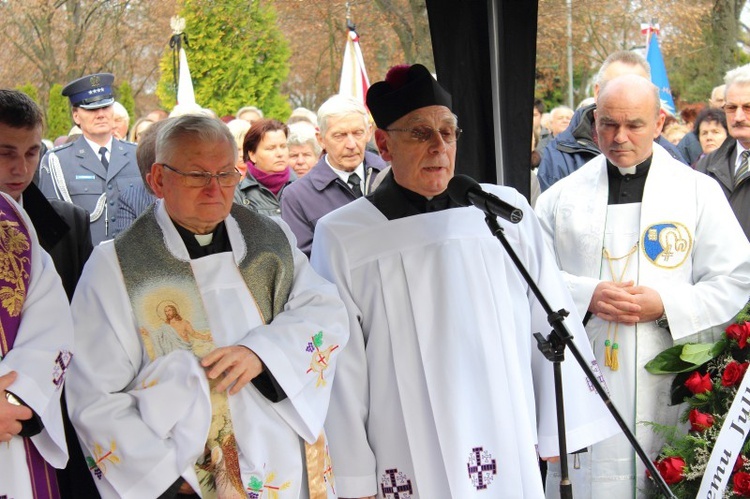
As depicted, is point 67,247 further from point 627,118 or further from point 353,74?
point 353,74

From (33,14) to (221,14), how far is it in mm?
910

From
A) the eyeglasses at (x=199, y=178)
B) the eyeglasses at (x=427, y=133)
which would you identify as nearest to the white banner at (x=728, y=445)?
the eyeglasses at (x=427, y=133)

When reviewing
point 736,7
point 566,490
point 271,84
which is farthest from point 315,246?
point 736,7

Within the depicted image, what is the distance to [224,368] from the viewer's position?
122 inches

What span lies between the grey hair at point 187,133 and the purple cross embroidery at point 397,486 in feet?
4.28

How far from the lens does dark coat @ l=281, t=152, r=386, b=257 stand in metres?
5.19

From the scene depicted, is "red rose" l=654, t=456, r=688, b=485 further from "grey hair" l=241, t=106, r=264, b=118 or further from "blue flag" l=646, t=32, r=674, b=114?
"blue flag" l=646, t=32, r=674, b=114

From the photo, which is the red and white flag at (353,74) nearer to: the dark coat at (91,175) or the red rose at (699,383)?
the dark coat at (91,175)

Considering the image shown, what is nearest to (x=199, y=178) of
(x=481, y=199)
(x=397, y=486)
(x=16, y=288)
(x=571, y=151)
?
(x=16, y=288)

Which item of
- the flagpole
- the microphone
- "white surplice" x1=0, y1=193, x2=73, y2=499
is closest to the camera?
the microphone

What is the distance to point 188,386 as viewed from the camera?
3.09 metres

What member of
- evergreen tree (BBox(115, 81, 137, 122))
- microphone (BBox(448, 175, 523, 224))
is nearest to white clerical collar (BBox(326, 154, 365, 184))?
microphone (BBox(448, 175, 523, 224))

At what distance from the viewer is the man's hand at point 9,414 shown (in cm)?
291

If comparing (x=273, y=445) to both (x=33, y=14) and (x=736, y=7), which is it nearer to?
(x=33, y=14)
